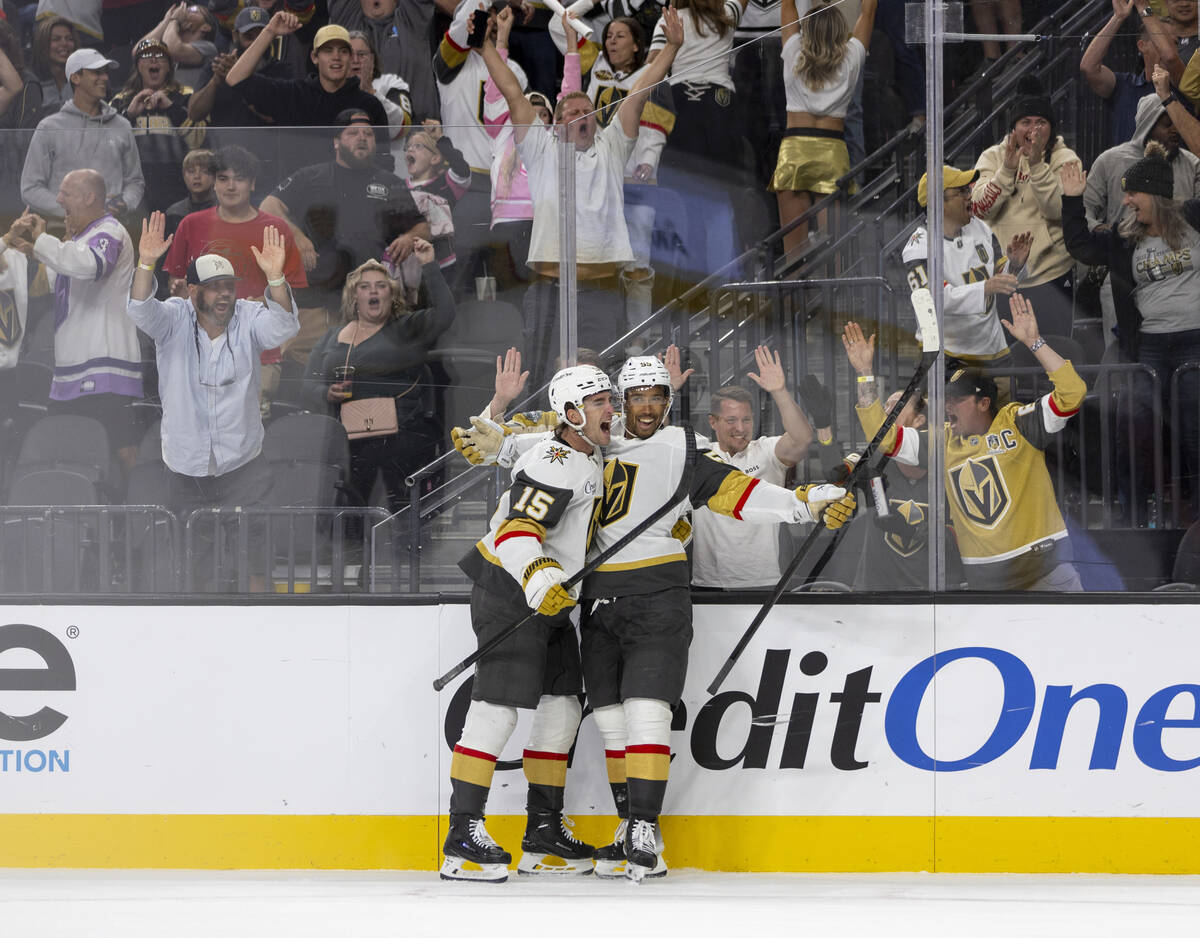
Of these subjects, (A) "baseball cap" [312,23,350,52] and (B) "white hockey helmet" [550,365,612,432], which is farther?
(A) "baseball cap" [312,23,350,52]

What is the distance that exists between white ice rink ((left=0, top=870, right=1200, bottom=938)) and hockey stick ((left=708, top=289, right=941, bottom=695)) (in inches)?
25.9

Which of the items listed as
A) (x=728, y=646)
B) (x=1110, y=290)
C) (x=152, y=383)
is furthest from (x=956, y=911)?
(x=152, y=383)

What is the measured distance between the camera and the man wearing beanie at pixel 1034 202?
405 cm

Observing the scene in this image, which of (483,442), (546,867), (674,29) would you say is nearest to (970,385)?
(483,442)

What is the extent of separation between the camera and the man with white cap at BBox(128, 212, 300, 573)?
4.21m

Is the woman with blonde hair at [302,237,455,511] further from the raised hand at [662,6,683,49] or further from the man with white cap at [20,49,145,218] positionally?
the raised hand at [662,6,683,49]

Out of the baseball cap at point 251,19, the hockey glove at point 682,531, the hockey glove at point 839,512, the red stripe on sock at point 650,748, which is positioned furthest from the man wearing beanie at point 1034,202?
the baseball cap at point 251,19

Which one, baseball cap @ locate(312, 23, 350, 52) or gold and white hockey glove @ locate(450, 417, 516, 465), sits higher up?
baseball cap @ locate(312, 23, 350, 52)

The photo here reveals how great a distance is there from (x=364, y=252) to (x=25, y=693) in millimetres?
1719

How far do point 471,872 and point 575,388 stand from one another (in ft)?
4.68

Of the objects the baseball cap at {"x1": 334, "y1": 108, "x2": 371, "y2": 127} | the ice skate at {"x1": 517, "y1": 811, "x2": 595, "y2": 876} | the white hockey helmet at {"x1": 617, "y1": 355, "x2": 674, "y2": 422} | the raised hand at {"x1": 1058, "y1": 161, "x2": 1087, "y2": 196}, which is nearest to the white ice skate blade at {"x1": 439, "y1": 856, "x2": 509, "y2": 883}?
the ice skate at {"x1": 517, "y1": 811, "x2": 595, "y2": 876}

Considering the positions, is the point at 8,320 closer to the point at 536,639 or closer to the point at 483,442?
the point at 483,442

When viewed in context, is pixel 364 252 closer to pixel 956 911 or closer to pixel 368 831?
pixel 368 831

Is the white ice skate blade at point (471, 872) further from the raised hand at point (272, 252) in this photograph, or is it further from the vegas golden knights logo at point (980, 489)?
the raised hand at point (272, 252)
